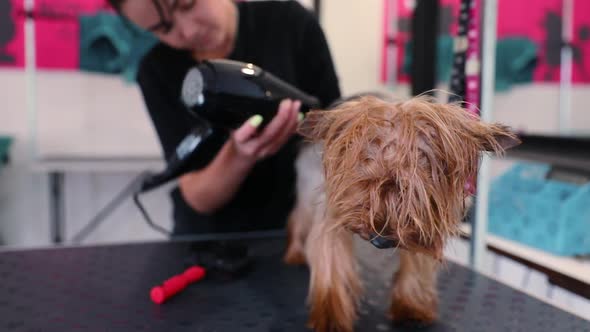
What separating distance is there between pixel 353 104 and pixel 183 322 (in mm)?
371

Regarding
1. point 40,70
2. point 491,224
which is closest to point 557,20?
point 491,224

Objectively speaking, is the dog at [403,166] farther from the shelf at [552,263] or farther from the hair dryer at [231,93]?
the shelf at [552,263]

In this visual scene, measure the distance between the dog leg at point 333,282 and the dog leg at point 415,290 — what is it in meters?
0.07

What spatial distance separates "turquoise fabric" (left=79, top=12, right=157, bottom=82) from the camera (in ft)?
6.89

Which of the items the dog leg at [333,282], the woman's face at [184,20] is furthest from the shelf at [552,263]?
the woman's face at [184,20]

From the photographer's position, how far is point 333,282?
1.87 ft

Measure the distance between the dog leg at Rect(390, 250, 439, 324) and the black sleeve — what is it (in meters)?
0.52

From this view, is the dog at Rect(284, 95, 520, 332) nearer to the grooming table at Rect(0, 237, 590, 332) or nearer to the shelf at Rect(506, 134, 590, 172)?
the grooming table at Rect(0, 237, 590, 332)

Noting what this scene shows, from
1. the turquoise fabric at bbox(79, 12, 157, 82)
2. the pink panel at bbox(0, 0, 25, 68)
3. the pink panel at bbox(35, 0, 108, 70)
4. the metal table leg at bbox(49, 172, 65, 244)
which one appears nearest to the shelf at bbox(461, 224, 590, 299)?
the turquoise fabric at bbox(79, 12, 157, 82)

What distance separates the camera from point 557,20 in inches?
78.0

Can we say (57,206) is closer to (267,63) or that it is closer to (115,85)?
(115,85)

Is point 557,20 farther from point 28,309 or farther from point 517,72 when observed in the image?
point 28,309

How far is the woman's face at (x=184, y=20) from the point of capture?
0.88 m

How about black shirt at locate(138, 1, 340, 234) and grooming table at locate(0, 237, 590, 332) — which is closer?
grooming table at locate(0, 237, 590, 332)
